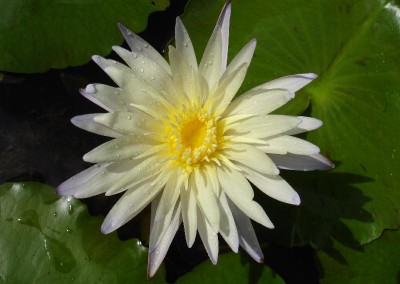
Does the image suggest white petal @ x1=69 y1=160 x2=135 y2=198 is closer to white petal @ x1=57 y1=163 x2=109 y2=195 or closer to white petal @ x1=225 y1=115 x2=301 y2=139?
white petal @ x1=57 y1=163 x2=109 y2=195

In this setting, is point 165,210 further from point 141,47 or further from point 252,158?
point 141,47

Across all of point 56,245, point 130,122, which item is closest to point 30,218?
point 56,245

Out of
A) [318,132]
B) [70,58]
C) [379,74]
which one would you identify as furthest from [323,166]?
[70,58]

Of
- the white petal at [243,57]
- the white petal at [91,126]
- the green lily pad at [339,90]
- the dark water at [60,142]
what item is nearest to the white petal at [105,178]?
the white petal at [91,126]

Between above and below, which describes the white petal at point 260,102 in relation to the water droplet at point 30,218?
above

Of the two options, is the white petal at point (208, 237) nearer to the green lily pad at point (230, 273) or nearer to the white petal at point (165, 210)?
the white petal at point (165, 210)

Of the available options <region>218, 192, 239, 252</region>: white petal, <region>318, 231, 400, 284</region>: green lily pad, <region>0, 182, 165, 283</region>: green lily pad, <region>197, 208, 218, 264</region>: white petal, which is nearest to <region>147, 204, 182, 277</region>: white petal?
<region>197, 208, 218, 264</region>: white petal

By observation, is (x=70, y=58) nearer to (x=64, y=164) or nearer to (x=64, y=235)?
(x=64, y=164)
